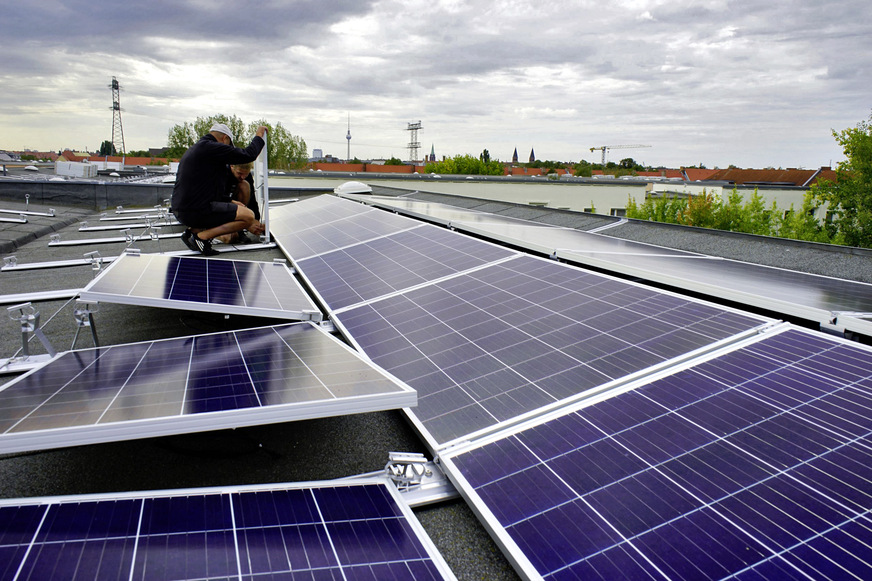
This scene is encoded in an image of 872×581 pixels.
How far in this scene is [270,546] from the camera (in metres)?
3.15

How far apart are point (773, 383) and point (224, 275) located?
7.67 meters

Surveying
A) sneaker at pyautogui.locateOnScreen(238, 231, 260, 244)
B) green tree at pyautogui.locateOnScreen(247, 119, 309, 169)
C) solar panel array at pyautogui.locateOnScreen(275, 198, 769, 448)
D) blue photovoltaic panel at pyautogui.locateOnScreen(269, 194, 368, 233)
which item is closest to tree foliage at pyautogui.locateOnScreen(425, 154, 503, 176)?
green tree at pyautogui.locateOnScreen(247, 119, 309, 169)

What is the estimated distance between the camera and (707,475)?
361cm

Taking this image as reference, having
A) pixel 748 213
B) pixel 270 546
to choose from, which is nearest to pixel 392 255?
pixel 270 546

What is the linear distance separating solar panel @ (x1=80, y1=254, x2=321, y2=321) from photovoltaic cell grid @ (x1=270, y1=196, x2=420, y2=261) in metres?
2.98

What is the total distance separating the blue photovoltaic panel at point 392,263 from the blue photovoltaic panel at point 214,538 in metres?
4.68

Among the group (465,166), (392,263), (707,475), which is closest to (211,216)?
(392,263)

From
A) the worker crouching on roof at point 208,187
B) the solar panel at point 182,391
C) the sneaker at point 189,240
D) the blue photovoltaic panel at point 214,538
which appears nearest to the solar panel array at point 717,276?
the solar panel at point 182,391

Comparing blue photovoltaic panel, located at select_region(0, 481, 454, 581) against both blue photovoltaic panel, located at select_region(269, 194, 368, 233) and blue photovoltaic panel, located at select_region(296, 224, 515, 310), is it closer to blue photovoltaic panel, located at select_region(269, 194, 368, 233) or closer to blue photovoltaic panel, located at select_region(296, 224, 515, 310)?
blue photovoltaic panel, located at select_region(296, 224, 515, 310)

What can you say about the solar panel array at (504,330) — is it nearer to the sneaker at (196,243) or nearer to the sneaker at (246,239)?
the sneaker at (196,243)

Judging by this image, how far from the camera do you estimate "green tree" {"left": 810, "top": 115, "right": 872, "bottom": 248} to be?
49.1m

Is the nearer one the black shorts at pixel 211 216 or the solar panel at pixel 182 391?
the solar panel at pixel 182 391

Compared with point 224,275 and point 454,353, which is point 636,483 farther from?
point 224,275

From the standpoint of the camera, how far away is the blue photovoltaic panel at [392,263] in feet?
27.6
